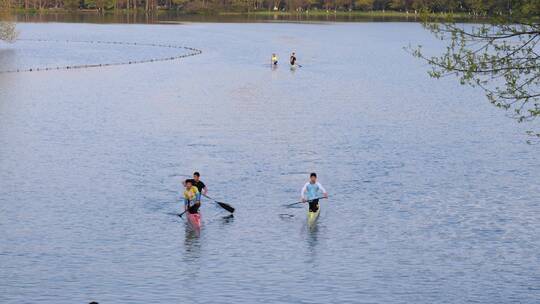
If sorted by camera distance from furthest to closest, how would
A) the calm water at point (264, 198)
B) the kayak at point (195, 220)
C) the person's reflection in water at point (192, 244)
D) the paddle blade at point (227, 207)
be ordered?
the paddle blade at point (227, 207)
the kayak at point (195, 220)
the person's reflection in water at point (192, 244)
the calm water at point (264, 198)

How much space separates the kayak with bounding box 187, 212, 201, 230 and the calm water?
0.53 m

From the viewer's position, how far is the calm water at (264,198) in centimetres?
3684

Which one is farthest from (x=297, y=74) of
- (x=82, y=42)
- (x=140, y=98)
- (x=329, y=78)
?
(x=82, y=42)

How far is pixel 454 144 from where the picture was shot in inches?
2749

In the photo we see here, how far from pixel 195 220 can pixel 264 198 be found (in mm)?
7456

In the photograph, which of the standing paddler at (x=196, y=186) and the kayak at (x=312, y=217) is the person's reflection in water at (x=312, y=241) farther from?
the standing paddler at (x=196, y=186)

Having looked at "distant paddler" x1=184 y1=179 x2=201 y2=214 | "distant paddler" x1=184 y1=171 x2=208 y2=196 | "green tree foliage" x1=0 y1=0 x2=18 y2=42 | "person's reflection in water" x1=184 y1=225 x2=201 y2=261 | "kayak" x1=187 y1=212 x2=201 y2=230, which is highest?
"green tree foliage" x1=0 y1=0 x2=18 y2=42

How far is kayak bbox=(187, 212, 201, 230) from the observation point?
144 ft

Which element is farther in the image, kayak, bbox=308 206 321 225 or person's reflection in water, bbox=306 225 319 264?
kayak, bbox=308 206 321 225

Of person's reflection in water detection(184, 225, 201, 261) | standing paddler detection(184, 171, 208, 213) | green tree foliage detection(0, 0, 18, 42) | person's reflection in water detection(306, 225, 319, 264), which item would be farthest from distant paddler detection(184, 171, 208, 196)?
green tree foliage detection(0, 0, 18, 42)

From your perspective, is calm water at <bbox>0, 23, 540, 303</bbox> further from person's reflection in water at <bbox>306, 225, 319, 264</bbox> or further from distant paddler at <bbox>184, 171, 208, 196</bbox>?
distant paddler at <bbox>184, 171, 208, 196</bbox>

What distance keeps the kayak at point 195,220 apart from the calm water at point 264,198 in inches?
20.7

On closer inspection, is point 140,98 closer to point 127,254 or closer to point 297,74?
point 297,74

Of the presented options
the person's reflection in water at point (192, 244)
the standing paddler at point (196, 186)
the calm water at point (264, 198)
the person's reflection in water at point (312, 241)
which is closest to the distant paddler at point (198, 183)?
the standing paddler at point (196, 186)
